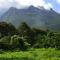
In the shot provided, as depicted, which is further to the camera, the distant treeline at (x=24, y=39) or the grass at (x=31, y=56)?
the distant treeline at (x=24, y=39)

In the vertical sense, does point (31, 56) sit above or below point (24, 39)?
below

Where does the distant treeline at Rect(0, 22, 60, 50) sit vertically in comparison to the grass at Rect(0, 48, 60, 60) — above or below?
above

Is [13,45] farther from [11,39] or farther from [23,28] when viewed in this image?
[23,28]

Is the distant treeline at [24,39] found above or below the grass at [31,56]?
above

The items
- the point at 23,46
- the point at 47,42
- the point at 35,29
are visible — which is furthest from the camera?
the point at 35,29

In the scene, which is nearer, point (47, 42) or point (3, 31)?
point (47, 42)

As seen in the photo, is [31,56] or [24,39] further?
[24,39]

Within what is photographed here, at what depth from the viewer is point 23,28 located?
11494 centimetres

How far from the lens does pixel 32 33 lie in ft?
365

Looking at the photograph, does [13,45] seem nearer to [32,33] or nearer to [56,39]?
[56,39]

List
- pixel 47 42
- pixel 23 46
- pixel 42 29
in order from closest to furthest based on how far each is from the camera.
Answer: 1. pixel 23 46
2. pixel 47 42
3. pixel 42 29

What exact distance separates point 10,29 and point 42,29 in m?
14.2

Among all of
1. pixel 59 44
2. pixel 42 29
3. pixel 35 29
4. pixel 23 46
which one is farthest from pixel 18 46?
pixel 35 29

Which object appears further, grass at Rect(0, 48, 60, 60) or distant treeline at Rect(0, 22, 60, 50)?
distant treeline at Rect(0, 22, 60, 50)
